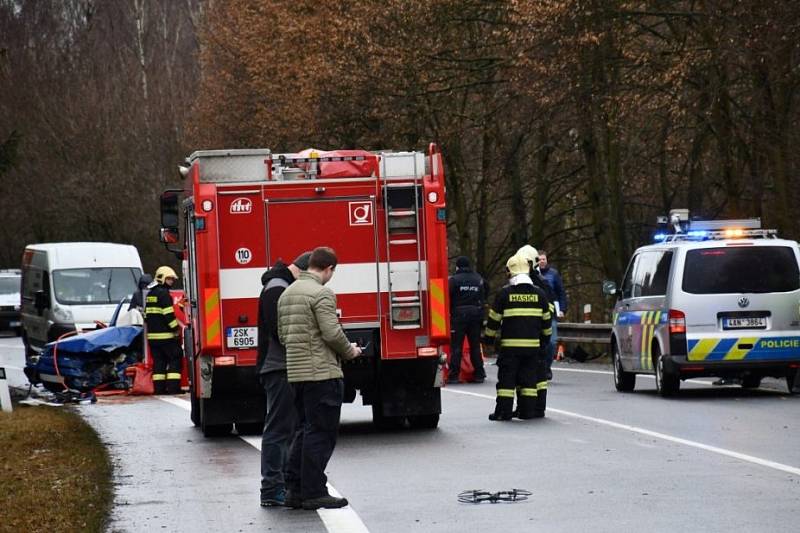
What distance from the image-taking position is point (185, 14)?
266 ft

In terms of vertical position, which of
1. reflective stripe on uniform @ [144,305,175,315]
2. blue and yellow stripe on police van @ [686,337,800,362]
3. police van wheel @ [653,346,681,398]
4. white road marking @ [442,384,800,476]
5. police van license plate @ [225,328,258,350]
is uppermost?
reflective stripe on uniform @ [144,305,175,315]

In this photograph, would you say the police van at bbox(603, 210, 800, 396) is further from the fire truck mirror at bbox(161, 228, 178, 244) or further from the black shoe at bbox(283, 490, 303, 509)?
the black shoe at bbox(283, 490, 303, 509)

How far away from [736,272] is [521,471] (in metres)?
7.69

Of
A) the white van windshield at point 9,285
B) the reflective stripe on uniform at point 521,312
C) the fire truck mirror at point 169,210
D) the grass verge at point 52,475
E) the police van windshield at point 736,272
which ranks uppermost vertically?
the fire truck mirror at point 169,210

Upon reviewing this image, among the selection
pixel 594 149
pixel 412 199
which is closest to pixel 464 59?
pixel 594 149

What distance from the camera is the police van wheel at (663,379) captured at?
19.5m

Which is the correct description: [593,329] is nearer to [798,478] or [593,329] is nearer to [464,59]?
[464,59]

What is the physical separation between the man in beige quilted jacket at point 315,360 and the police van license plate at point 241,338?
184 inches

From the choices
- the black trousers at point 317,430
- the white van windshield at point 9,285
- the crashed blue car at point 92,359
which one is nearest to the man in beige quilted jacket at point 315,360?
the black trousers at point 317,430

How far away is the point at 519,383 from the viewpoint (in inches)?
670

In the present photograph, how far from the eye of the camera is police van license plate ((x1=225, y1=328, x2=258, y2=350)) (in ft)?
50.8

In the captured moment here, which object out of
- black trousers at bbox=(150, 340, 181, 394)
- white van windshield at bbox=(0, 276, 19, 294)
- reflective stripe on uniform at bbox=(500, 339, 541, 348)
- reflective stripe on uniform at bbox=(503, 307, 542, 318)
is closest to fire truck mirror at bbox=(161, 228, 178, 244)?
reflective stripe on uniform at bbox=(503, 307, 542, 318)

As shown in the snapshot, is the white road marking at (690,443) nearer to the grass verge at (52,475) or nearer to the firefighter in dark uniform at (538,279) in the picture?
the firefighter in dark uniform at (538,279)

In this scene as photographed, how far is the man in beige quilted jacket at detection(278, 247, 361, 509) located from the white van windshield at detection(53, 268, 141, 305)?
22952 millimetres
